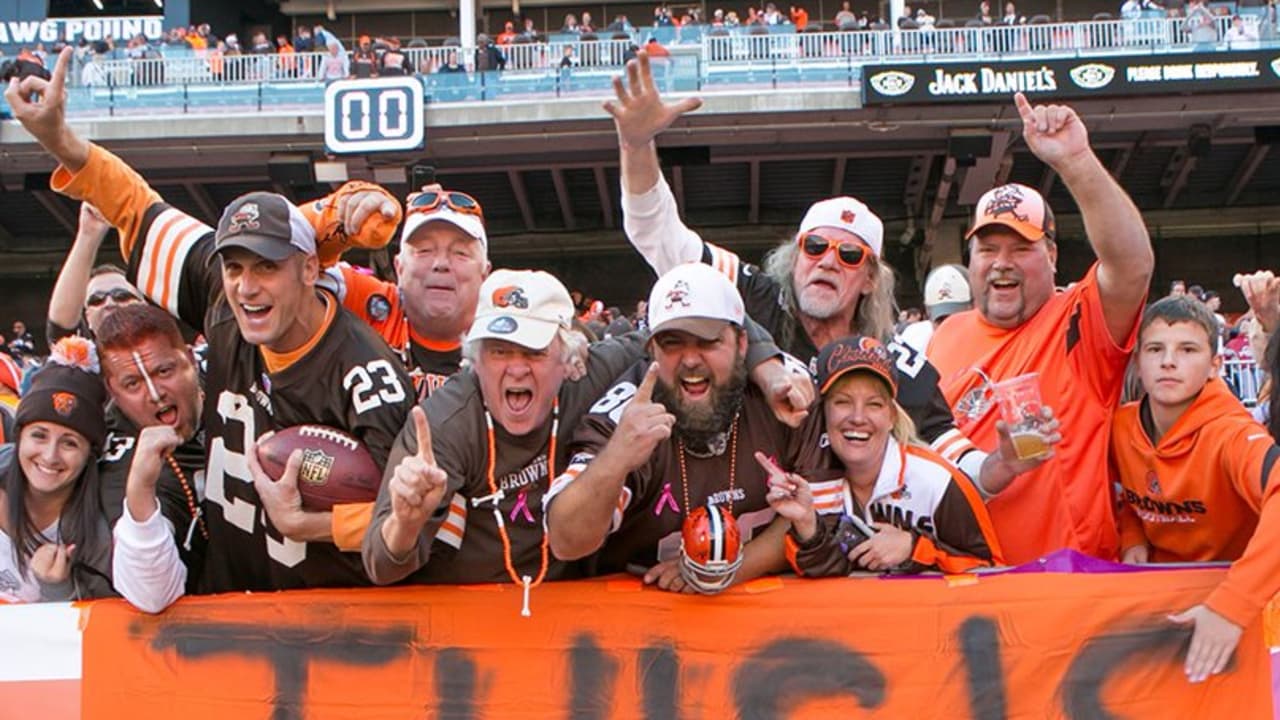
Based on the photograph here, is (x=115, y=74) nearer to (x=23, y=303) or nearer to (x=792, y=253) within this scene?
(x=23, y=303)

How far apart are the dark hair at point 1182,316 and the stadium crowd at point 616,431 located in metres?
0.02

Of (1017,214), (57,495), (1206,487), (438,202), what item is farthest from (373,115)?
(1206,487)

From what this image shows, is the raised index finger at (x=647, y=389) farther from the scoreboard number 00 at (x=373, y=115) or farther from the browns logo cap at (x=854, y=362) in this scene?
the scoreboard number 00 at (x=373, y=115)

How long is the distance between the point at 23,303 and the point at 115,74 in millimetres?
8414

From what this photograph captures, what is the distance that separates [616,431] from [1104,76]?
19312 mm

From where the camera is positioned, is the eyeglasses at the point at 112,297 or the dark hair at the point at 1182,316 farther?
the eyeglasses at the point at 112,297

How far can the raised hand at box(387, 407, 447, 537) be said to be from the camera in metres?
3.03

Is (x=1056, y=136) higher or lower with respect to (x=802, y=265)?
higher

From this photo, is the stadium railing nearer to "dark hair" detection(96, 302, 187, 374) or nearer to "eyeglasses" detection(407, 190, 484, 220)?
"eyeglasses" detection(407, 190, 484, 220)

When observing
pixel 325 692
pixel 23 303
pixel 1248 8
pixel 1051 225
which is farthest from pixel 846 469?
pixel 23 303

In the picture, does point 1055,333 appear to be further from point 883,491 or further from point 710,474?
point 710,474

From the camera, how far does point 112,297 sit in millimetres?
5035

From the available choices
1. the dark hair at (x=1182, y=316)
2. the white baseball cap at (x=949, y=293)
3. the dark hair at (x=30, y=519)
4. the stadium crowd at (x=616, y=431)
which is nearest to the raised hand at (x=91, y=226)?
the stadium crowd at (x=616, y=431)

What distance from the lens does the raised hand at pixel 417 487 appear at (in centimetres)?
303
